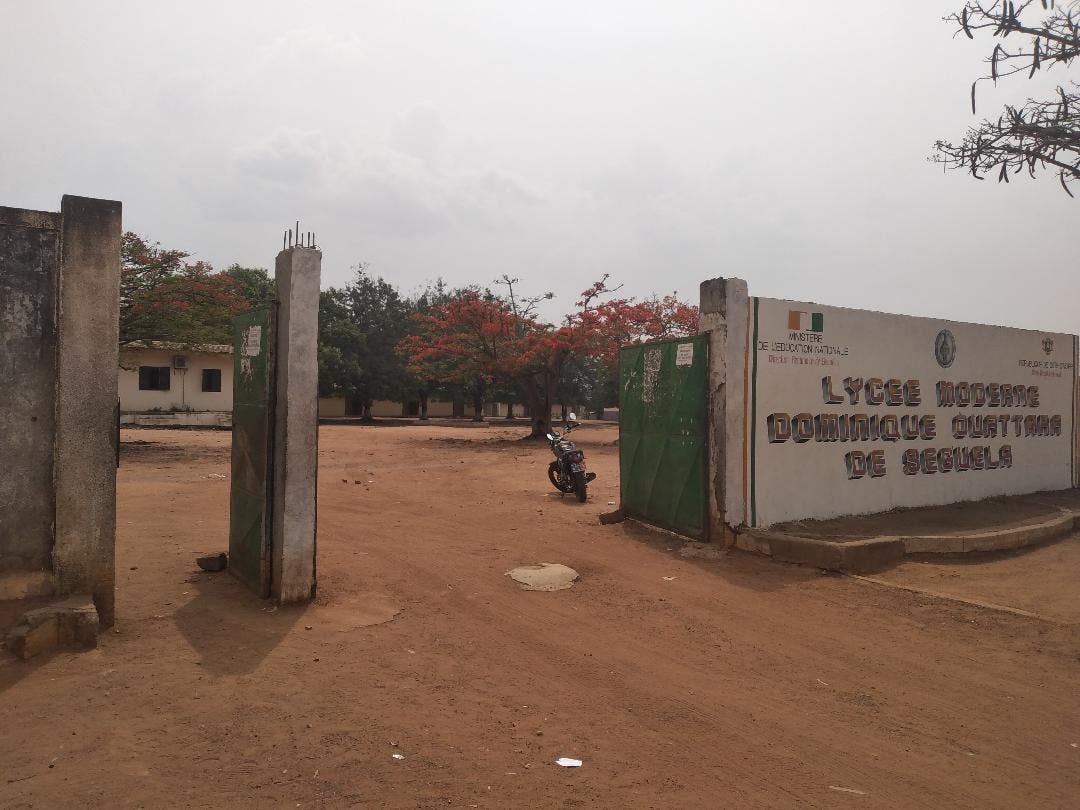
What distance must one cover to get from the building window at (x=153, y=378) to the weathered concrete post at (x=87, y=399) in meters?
25.2

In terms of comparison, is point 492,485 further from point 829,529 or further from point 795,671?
point 795,671

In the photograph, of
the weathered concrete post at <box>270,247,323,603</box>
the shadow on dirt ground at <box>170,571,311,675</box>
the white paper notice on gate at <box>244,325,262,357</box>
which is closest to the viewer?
the shadow on dirt ground at <box>170,571,311,675</box>

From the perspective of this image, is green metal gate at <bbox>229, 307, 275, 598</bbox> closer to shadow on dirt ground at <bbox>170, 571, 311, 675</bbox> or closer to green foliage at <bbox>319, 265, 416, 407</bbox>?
shadow on dirt ground at <bbox>170, 571, 311, 675</bbox>

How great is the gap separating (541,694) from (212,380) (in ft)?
91.2

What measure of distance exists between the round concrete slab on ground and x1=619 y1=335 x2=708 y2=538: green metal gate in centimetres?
190

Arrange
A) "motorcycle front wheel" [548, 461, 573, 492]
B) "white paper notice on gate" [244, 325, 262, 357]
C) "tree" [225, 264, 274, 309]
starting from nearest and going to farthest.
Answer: "white paper notice on gate" [244, 325, 262, 357]
"motorcycle front wheel" [548, 461, 573, 492]
"tree" [225, 264, 274, 309]

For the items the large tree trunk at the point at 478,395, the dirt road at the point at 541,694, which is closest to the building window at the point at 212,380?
the large tree trunk at the point at 478,395

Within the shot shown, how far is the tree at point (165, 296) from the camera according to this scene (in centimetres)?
1698

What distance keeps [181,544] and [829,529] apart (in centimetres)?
699

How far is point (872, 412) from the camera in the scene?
8.96 metres

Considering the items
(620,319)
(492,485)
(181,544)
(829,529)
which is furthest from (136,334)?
(829,529)

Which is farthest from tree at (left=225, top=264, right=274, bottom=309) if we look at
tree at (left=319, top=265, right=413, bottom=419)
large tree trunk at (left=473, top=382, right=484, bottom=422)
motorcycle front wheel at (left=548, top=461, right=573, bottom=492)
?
motorcycle front wheel at (left=548, top=461, right=573, bottom=492)

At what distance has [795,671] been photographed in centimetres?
469

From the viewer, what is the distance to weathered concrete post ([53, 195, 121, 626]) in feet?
15.5
